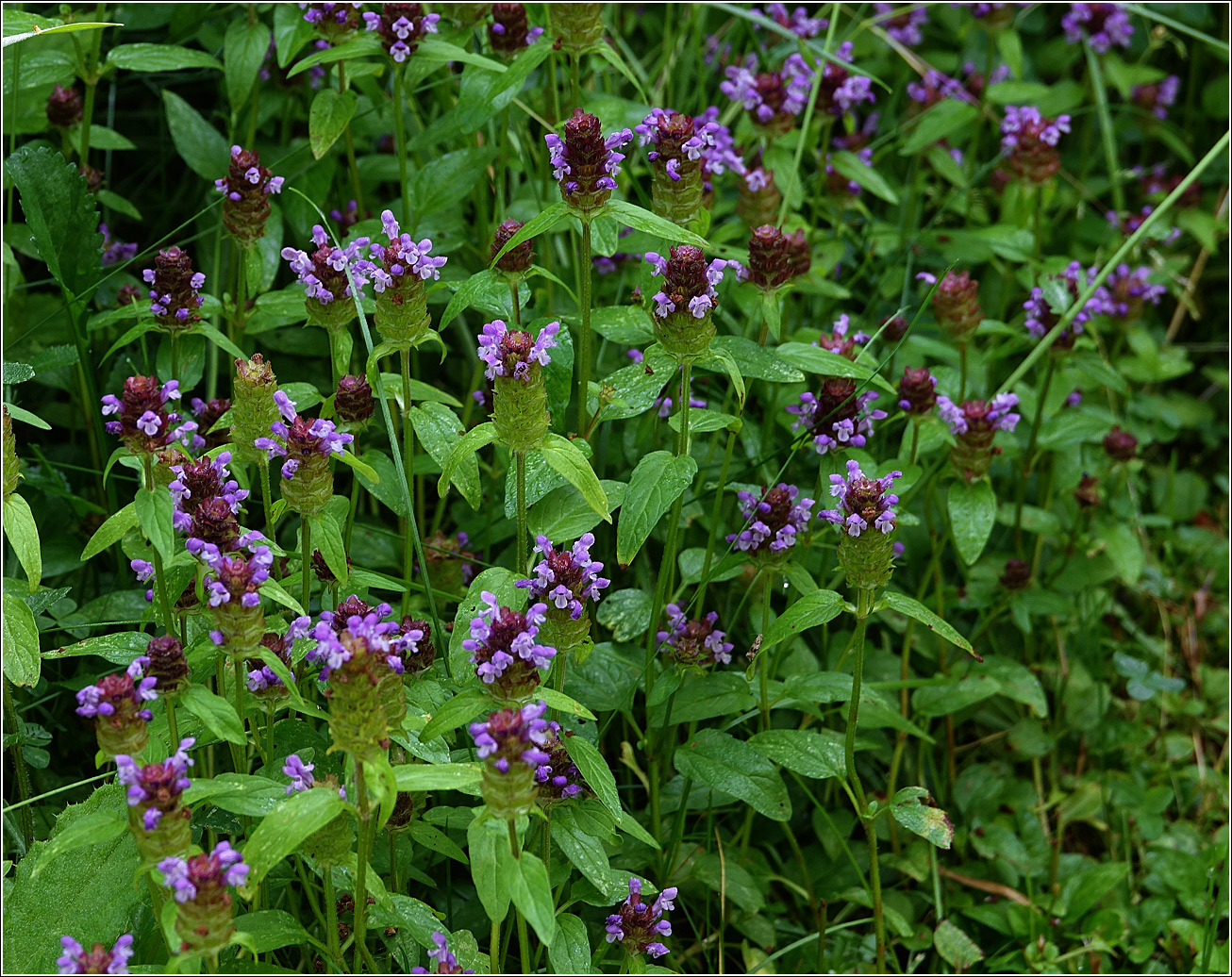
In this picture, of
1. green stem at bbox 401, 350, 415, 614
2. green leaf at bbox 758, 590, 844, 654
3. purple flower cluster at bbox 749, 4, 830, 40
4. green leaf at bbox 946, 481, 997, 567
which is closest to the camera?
green leaf at bbox 758, 590, 844, 654

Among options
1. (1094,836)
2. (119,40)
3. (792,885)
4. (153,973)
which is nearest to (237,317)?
(119,40)

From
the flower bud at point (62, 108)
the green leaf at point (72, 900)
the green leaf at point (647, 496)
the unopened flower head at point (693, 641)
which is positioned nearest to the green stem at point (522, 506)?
the green leaf at point (647, 496)

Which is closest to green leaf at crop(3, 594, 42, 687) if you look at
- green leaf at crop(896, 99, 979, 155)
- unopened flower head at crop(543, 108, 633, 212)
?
unopened flower head at crop(543, 108, 633, 212)

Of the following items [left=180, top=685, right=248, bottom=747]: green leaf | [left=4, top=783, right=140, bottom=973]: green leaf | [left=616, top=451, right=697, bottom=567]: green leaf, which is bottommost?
[left=4, top=783, right=140, bottom=973]: green leaf

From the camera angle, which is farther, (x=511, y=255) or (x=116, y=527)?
(x=511, y=255)

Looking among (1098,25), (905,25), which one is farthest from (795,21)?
(1098,25)

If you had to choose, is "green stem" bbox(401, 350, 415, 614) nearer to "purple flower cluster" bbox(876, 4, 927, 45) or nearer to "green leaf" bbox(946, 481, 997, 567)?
"green leaf" bbox(946, 481, 997, 567)

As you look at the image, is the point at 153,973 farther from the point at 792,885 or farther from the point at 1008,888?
the point at 1008,888

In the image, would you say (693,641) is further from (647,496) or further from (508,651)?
(508,651)
